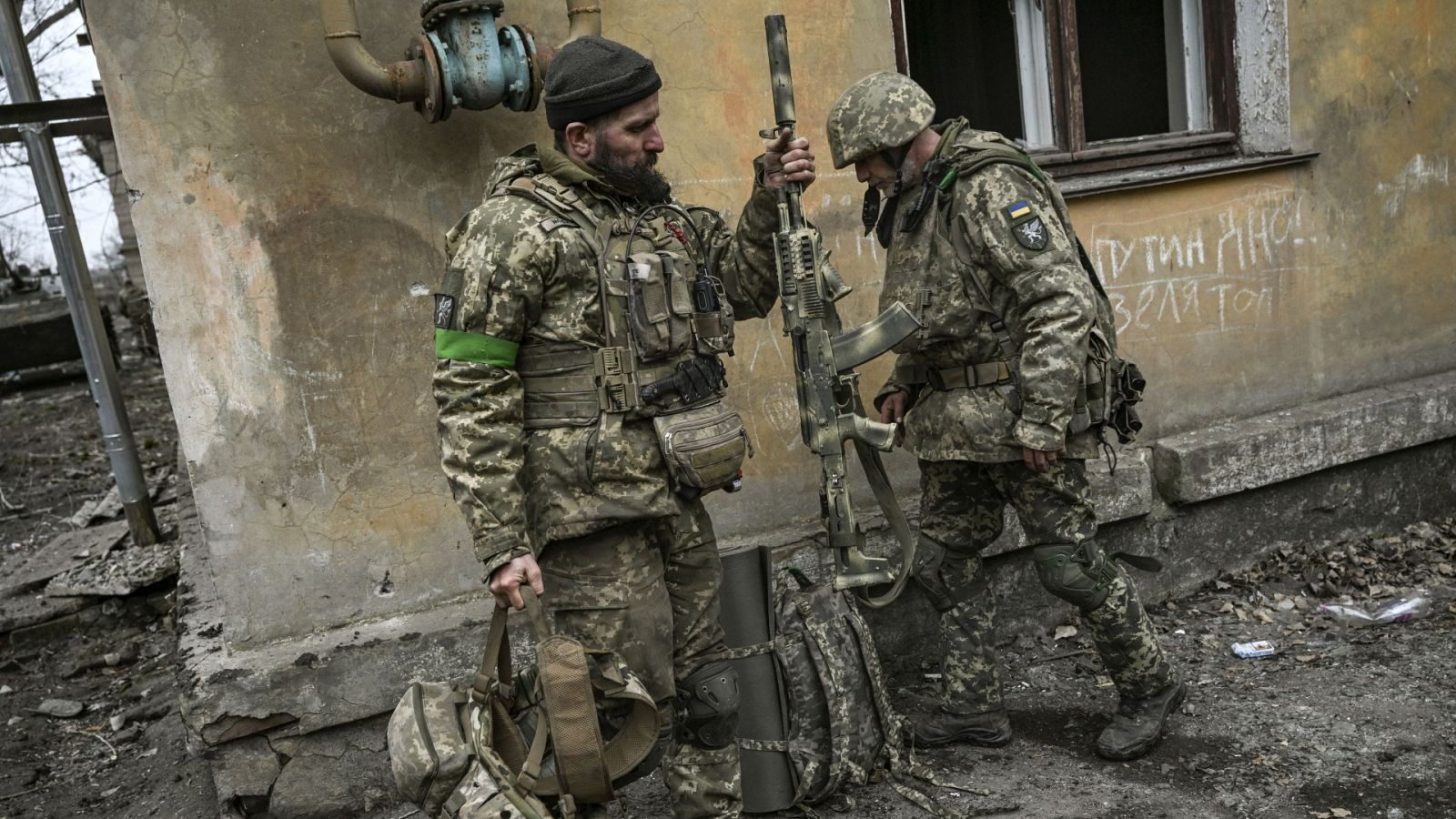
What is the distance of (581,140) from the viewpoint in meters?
2.71

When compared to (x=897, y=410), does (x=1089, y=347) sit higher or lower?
→ higher

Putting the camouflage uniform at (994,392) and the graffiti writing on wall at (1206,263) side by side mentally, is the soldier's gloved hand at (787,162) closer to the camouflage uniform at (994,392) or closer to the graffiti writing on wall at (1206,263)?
the camouflage uniform at (994,392)

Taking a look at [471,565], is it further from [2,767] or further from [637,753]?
[2,767]

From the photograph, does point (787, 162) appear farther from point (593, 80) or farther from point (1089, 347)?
point (1089, 347)

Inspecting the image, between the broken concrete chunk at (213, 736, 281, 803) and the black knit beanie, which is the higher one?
the black knit beanie

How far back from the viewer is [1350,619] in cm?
420

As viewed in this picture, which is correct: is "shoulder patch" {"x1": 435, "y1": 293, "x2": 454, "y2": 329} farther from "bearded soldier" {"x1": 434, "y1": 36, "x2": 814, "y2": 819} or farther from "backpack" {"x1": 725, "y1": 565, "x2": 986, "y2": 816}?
"backpack" {"x1": 725, "y1": 565, "x2": 986, "y2": 816}

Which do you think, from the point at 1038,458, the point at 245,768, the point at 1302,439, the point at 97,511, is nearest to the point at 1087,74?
the point at 1302,439

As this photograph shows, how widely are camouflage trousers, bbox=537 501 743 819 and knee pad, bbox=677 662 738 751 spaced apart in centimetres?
3

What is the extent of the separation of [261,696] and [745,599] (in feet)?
4.81

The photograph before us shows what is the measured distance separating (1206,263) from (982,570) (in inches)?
72.1

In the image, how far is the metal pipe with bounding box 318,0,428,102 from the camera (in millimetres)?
2975

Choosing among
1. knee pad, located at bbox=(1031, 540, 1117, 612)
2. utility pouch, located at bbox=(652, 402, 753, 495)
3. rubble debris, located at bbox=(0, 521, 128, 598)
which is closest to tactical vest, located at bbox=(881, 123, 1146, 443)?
knee pad, located at bbox=(1031, 540, 1117, 612)

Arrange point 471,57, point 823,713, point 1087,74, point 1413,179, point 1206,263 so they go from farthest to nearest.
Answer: point 1413,179 → point 1087,74 → point 1206,263 → point 823,713 → point 471,57
